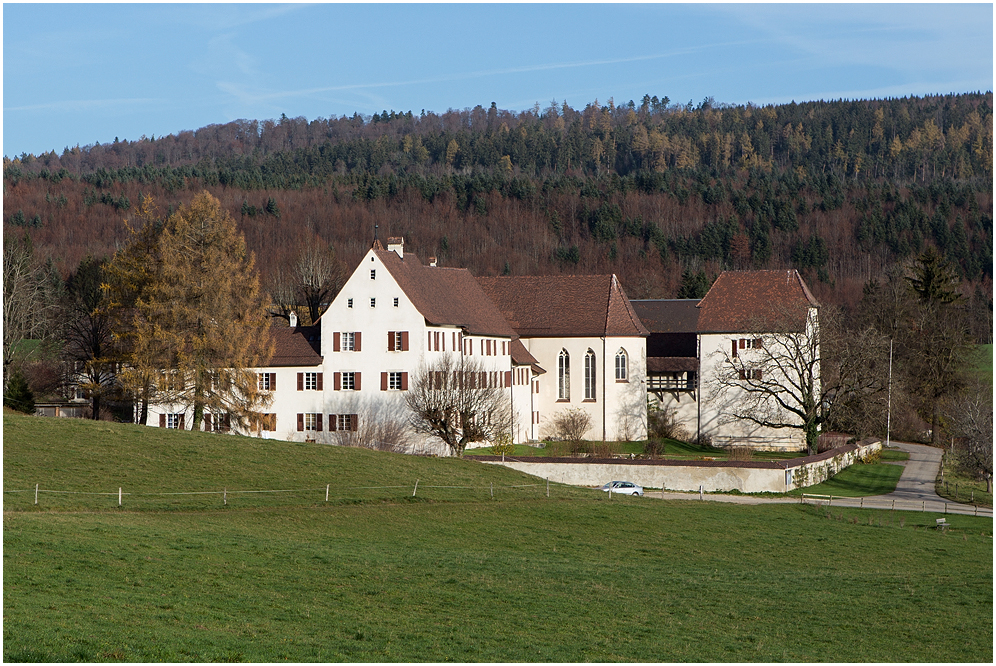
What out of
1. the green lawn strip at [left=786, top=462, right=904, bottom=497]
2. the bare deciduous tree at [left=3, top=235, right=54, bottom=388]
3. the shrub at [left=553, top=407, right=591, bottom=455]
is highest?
the bare deciduous tree at [left=3, top=235, right=54, bottom=388]

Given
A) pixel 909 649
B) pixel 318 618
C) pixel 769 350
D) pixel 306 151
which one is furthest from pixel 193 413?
pixel 306 151

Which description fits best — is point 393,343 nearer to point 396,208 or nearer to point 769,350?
point 769,350

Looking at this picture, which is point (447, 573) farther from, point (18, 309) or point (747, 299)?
point (747, 299)

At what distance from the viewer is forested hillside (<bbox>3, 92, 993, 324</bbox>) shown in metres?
137

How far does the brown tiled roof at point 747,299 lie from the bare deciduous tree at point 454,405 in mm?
19059

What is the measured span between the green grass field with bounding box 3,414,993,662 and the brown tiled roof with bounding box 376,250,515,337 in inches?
672

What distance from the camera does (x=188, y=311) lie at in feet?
171

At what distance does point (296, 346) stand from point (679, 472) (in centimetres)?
2329

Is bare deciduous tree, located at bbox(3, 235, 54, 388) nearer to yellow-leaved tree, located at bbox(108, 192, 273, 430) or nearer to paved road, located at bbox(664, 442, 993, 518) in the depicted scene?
yellow-leaved tree, located at bbox(108, 192, 273, 430)

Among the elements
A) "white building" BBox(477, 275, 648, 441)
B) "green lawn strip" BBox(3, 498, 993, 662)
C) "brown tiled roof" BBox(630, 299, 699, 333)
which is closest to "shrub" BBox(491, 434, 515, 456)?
"white building" BBox(477, 275, 648, 441)

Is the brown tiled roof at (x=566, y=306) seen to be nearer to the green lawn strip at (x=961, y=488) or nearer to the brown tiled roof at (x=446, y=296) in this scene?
the brown tiled roof at (x=446, y=296)

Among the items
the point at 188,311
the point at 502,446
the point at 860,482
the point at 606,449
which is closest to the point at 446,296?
the point at 502,446

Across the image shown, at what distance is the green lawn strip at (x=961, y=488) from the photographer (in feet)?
153

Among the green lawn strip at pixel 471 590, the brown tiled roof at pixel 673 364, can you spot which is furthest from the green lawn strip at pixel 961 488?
the brown tiled roof at pixel 673 364
